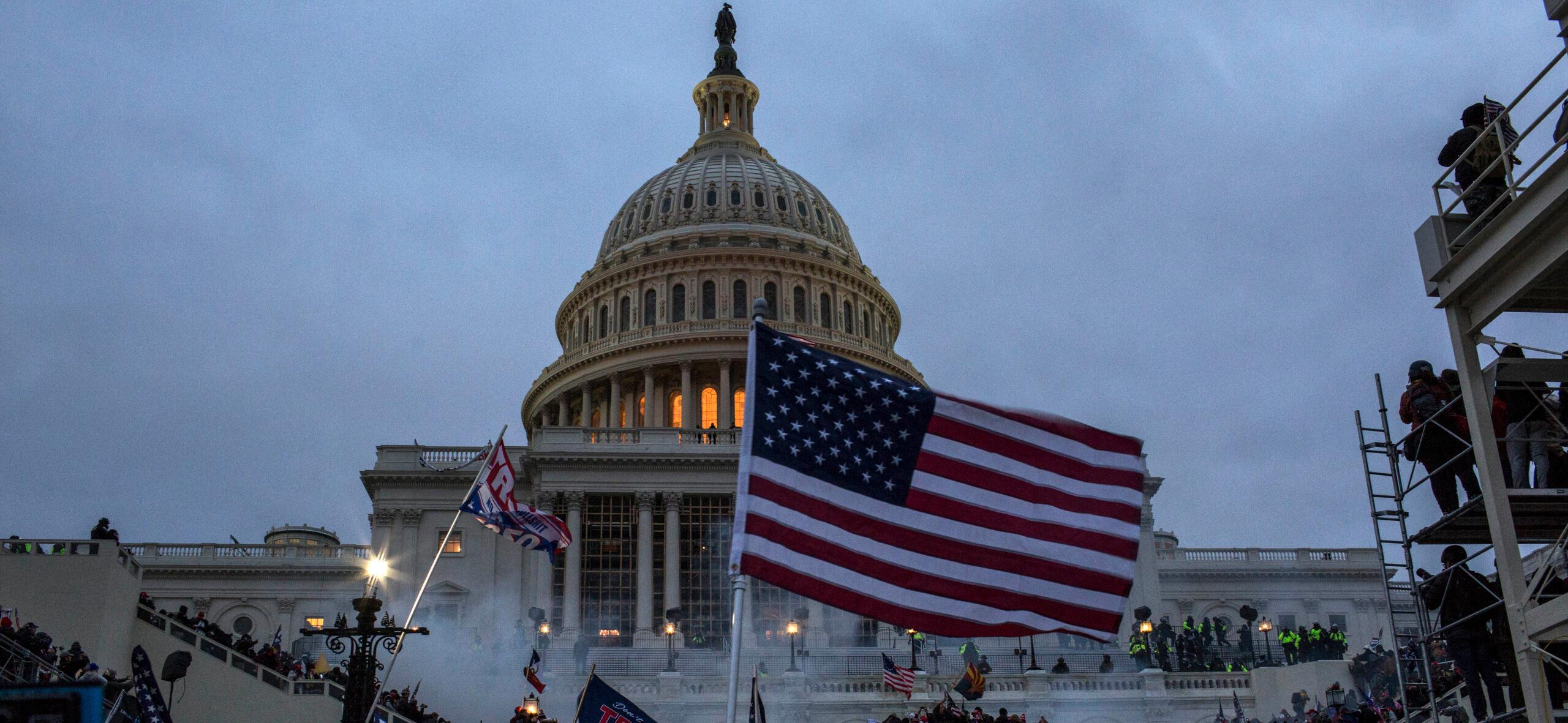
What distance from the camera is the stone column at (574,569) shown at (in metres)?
59.5

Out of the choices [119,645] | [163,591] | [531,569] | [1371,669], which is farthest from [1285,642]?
[163,591]

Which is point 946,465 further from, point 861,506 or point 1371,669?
point 1371,669

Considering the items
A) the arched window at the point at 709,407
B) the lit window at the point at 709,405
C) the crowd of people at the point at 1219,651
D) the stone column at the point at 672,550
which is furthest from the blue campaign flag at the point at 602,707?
the lit window at the point at 709,405

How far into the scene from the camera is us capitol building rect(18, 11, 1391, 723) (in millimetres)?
45031

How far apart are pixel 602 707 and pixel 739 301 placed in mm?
69773

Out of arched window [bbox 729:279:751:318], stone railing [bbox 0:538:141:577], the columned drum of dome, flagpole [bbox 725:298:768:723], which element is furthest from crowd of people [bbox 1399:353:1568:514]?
arched window [bbox 729:279:751:318]

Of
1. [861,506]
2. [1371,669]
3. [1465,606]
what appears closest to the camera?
[861,506]

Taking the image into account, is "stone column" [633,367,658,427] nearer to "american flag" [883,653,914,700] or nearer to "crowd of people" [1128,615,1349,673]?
"crowd of people" [1128,615,1349,673]

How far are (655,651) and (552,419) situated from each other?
130 ft

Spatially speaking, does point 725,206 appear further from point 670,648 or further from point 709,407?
point 670,648

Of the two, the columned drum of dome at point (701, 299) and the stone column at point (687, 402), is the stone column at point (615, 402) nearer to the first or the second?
the columned drum of dome at point (701, 299)

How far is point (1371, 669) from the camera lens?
42688mm

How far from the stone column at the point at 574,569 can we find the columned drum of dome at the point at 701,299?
1509 centimetres

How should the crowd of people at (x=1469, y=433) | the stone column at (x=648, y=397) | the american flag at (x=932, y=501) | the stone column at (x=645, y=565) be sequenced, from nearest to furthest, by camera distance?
the american flag at (x=932, y=501) < the crowd of people at (x=1469, y=433) < the stone column at (x=645, y=565) < the stone column at (x=648, y=397)
